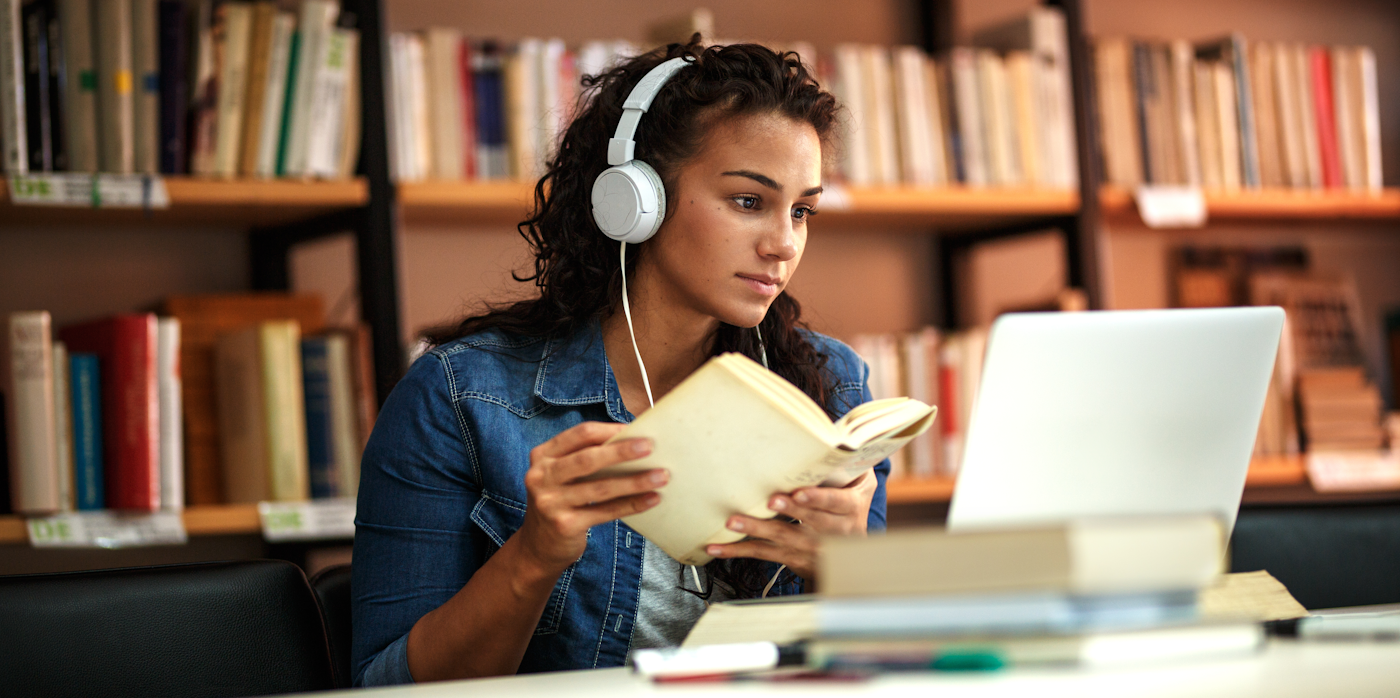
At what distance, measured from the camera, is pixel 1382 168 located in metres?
2.78

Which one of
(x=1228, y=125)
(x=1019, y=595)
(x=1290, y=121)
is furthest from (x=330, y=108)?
(x=1290, y=121)

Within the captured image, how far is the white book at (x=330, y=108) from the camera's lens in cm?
177

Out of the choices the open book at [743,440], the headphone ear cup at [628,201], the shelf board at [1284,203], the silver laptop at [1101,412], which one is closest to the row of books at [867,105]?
the shelf board at [1284,203]

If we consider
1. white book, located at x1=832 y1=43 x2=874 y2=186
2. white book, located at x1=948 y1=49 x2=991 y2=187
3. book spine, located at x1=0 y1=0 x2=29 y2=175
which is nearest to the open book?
book spine, located at x1=0 y1=0 x2=29 y2=175

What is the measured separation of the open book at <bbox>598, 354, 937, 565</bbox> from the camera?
2.47 ft

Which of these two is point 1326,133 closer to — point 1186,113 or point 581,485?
point 1186,113

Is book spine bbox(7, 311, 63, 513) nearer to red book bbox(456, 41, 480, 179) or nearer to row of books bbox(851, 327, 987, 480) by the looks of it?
red book bbox(456, 41, 480, 179)

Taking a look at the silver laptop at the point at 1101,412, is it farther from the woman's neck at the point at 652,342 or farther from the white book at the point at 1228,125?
the white book at the point at 1228,125

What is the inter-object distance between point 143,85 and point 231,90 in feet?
0.38

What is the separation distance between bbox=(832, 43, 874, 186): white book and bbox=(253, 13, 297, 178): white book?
3.01ft

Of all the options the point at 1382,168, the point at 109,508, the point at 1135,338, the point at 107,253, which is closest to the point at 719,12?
the point at 107,253

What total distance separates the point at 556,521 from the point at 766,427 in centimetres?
17

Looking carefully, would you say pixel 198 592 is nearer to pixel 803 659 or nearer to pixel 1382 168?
pixel 803 659

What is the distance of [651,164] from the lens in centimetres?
128
